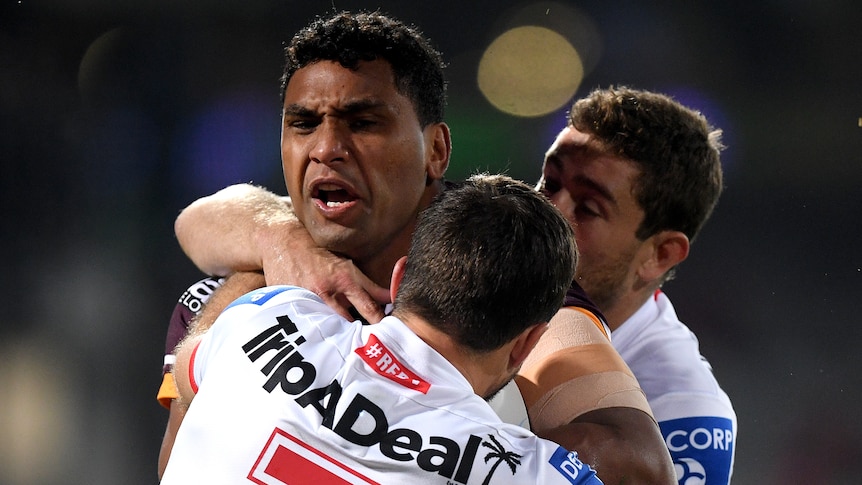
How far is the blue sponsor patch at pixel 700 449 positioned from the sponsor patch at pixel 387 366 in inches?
62.0

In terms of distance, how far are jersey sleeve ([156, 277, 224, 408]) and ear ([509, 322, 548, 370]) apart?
1015 mm

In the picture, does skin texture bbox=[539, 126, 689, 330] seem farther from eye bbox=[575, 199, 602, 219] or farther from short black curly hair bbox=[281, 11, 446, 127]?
short black curly hair bbox=[281, 11, 446, 127]

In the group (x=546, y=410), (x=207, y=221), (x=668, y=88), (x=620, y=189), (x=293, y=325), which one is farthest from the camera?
(x=668, y=88)

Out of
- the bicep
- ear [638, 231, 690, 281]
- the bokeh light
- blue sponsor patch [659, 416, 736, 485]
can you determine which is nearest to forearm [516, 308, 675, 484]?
the bicep

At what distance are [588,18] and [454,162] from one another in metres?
1.23

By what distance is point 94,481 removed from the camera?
4871mm

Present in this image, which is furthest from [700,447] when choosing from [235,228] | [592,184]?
[235,228]

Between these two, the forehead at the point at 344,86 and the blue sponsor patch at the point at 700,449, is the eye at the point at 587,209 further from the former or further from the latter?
the forehead at the point at 344,86

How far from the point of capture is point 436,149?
2193mm

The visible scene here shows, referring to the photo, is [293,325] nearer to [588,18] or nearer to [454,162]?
[454,162]

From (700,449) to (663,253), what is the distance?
66 cm

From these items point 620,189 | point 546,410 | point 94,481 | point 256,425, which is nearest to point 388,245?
point 546,410

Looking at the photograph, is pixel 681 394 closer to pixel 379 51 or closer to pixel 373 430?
pixel 379 51

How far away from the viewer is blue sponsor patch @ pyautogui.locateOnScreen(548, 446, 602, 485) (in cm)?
149
